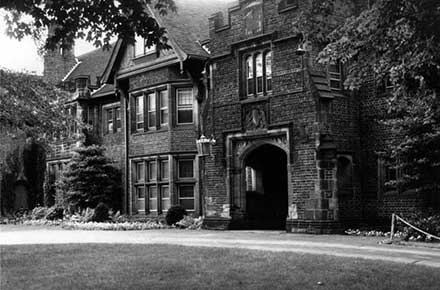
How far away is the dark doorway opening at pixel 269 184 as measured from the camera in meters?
23.9

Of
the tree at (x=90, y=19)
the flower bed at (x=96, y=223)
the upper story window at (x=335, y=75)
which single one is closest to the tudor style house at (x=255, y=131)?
the upper story window at (x=335, y=75)

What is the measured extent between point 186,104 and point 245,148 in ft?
17.9

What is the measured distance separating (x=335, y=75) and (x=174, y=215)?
27.5ft

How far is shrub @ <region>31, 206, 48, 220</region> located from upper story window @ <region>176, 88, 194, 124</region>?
1120 cm

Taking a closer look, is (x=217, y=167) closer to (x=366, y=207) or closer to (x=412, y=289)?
(x=366, y=207)

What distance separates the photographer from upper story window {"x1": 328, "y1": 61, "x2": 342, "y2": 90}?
838 inches

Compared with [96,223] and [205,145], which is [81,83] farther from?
[205,145]

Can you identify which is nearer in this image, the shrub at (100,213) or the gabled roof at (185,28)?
the gabled roof at (185,28)

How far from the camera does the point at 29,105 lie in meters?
17.4

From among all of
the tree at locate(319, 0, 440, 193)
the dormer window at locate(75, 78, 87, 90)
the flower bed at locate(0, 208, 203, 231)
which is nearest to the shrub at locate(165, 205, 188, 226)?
the flower bed at locate(0, 208, 203, 231)

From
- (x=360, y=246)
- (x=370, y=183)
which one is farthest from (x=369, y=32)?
(x=370, y=183)

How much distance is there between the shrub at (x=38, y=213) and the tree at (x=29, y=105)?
16.3 meters

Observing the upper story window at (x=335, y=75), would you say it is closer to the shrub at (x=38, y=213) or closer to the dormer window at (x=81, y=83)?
the dormer window at (x=81, y=83)

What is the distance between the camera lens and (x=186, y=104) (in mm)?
26953
